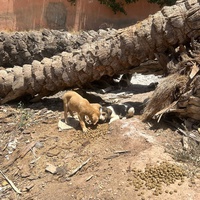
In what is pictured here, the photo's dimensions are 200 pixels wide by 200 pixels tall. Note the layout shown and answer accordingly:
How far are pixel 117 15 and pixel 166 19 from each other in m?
12.5

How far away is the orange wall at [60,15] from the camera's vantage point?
18797mm

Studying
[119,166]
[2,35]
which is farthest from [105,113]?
[2,35]

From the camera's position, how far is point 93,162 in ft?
18.1

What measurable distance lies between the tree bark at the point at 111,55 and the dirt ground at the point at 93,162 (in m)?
0.90

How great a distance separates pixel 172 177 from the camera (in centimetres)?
479

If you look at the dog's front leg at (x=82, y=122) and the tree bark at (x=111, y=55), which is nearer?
the dog's front leg at (x=82, y=122)

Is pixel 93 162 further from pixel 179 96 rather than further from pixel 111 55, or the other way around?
pixel 111 55

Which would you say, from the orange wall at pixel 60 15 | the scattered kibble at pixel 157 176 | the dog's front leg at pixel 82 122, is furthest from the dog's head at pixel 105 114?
the orange wall at pixel 60 15

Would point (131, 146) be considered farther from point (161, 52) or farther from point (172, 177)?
point (161, 52)

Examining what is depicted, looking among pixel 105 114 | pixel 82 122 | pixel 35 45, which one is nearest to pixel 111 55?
pixel 105 114

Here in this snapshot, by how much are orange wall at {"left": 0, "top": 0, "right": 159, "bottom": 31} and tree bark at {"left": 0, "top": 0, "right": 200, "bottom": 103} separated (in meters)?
11.2

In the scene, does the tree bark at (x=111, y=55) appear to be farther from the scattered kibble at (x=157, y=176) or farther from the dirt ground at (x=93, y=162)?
the scattered kibble at (x=157, y=176)

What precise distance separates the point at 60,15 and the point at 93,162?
48.7 ft

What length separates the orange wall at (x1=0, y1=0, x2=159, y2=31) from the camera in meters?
18.8
